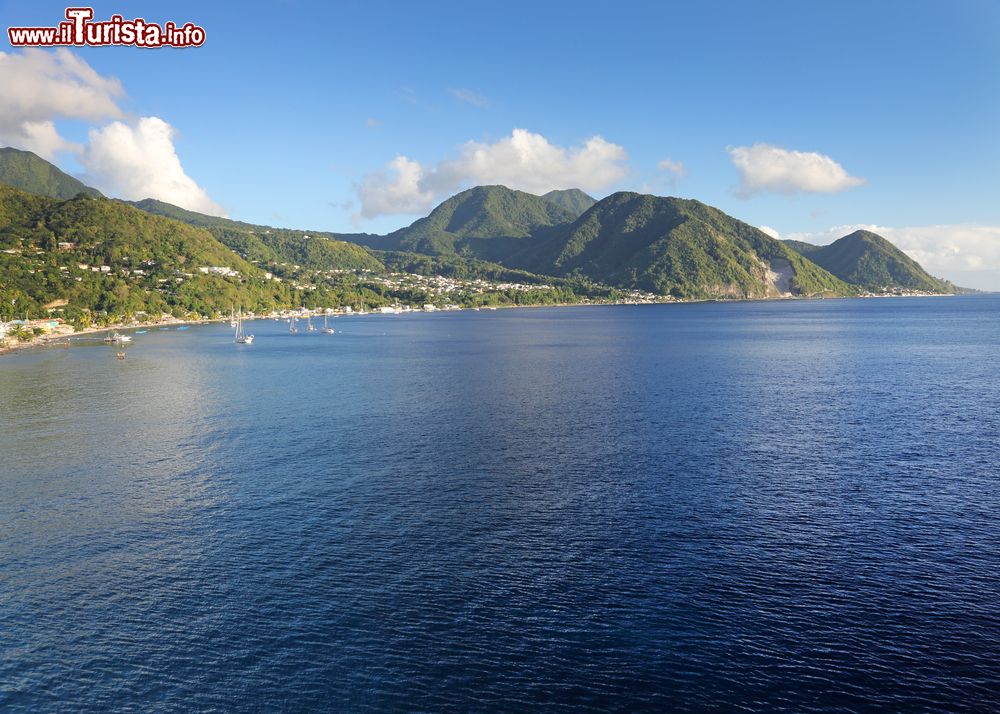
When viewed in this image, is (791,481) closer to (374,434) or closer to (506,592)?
(506,592)

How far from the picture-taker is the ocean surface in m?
36.7

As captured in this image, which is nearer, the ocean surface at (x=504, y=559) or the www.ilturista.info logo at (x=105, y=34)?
the ocean surface at (x=504, y=559)

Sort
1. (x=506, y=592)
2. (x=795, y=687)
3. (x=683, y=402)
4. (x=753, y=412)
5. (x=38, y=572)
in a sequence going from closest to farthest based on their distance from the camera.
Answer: (x=795, y=687), (x=506, y=592), (x=38, y=572), (x=753, y=412), (x=683, y=402)

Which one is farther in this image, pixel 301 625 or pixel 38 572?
pixel 38 572

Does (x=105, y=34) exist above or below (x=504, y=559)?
above

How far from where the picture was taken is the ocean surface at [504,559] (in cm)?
3672

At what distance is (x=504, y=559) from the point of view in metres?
50.9

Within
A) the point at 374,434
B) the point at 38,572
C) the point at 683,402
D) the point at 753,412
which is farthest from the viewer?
the point at 683,402

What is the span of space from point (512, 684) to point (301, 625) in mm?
14765

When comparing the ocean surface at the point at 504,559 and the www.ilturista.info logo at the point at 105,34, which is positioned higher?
the www.ilturista.info logo at the point at 105,34

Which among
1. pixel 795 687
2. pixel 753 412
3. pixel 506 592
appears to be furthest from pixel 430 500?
pixel 753 412

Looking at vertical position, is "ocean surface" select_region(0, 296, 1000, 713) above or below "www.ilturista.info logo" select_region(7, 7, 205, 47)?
below

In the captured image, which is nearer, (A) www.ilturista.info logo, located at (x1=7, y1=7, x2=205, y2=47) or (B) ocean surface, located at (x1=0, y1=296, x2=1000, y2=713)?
(B) ocean surface, located at (x1=0, y1=296, x2=1000, y2=713)

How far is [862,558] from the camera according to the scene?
50062mm
